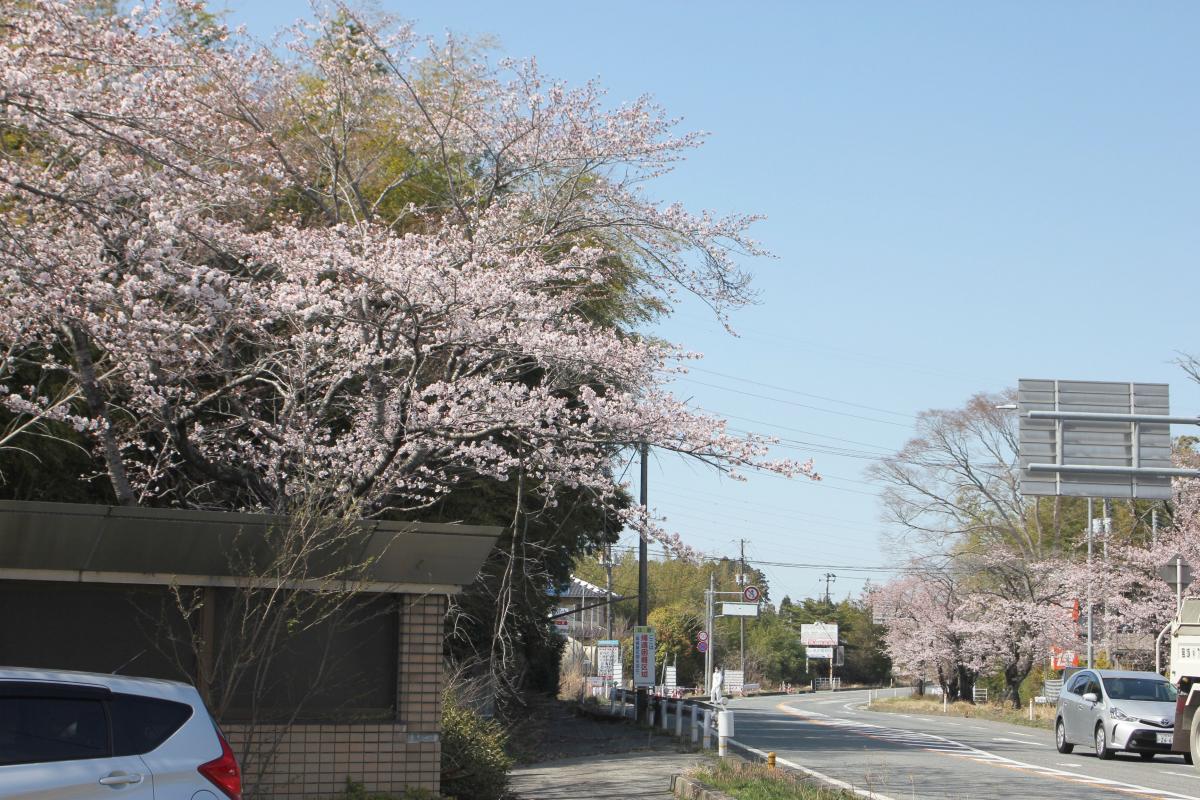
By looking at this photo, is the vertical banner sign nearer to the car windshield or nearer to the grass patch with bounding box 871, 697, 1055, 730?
the car windshield

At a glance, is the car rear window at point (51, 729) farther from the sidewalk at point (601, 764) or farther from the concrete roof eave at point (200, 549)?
the sidewalk at point (601, 764)

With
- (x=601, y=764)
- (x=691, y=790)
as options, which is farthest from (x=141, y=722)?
(x=601, y=764)

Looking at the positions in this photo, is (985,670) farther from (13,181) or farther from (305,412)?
(13,181)

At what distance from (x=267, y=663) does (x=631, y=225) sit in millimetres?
9852

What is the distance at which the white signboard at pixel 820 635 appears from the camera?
319 ft

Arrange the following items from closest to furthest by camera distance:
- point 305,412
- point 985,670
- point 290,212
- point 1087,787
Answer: point 305,412 < point 1087,787 < point 290,212 < point 985,670

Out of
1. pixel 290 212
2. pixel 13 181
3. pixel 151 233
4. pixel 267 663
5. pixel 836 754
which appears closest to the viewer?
pixel 13 181

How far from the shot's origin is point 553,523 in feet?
72.2

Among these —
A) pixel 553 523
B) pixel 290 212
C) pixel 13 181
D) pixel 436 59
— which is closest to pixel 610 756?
pixel 553 523

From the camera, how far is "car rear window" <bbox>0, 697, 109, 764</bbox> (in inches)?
255

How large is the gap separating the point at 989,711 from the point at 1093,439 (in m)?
32.4

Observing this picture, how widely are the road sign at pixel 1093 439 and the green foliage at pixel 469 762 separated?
1272 cm

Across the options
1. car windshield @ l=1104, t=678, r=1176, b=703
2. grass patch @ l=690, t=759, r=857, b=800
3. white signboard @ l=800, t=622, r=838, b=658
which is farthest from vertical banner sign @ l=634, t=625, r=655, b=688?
white signboard @ l=800, t=622, r=838, b=658

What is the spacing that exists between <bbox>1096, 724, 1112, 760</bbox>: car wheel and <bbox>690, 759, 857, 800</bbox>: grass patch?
322 inches
